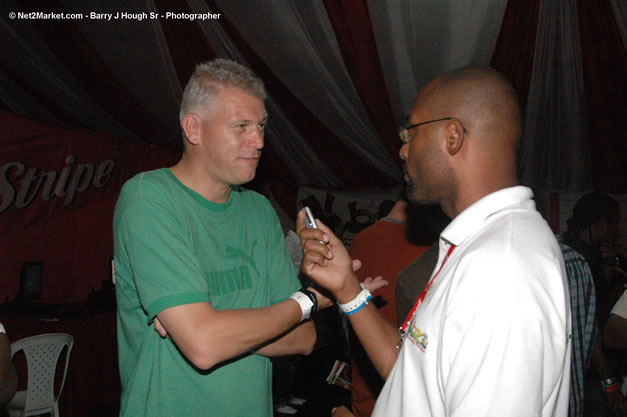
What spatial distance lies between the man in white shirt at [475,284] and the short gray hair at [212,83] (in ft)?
1.95

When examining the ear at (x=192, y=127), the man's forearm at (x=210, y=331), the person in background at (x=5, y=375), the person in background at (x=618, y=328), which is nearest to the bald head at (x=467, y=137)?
the man's forearm at (x=210, y=331)

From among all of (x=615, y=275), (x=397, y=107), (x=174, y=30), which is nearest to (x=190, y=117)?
(x=174, y=30)

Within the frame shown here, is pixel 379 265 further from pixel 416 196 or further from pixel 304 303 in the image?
pixel 416 196

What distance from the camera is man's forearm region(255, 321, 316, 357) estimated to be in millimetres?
1577

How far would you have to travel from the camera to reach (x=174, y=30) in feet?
13.6

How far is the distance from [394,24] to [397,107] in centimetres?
122

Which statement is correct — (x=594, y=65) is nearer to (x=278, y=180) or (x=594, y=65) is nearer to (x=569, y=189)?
(x=569, y=189)

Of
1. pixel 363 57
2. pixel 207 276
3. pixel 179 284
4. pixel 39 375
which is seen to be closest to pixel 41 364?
pixel 39 375

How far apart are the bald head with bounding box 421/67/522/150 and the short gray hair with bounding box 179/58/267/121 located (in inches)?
28.9

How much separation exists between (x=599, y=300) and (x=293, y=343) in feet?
7.62

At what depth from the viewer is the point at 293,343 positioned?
167 centimetres

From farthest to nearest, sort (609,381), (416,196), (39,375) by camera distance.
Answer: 1. (39,375)
2. (609,381)
3. (416,196)

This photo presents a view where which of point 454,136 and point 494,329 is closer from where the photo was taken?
point 494,329

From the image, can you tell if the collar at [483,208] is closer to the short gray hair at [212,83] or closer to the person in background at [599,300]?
the short gray hair at [212,83]
